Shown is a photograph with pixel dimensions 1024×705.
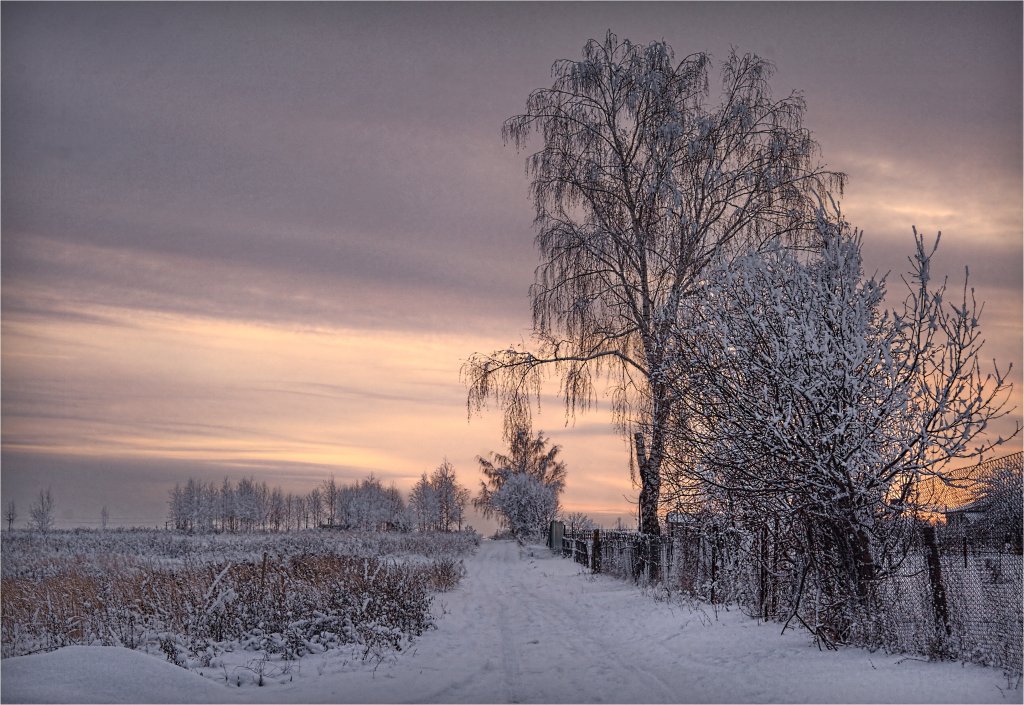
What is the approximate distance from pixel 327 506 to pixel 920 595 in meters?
138

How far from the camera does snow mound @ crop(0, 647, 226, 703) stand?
6.05 m

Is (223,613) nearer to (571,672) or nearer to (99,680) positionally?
(99,680)

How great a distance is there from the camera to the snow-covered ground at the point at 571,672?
654 centimetres

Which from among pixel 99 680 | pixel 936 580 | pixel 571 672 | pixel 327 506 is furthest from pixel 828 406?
pixel 327 506

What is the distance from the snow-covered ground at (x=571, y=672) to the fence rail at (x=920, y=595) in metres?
0.23

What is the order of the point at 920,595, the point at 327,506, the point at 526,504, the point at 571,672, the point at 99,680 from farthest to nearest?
1. the point at 327,506
2. the point at 526,504
3. the point at 571,672
4. the point at 920,595
5. the point at 99,680

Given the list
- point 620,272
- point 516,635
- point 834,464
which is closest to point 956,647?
point 834,464

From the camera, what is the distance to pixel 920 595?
783 cm

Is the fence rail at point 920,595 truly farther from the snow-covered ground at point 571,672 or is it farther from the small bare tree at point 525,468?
the small bare tree at point 525,468

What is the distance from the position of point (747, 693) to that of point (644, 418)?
6093 mm

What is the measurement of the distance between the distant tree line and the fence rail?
85468 mm

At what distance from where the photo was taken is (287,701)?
7.36 m

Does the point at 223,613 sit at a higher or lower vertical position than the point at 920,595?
lower

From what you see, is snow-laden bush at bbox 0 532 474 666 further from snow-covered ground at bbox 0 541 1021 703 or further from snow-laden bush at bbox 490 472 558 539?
snow-laden bush at bbox 490 472 558 539
